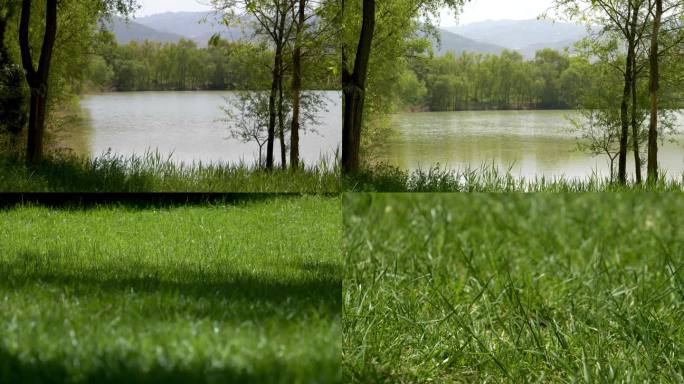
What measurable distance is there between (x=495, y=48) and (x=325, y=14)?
3.42 ft

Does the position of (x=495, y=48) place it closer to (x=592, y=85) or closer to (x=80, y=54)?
(x=592, y=85)

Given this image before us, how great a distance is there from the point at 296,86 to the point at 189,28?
73cm

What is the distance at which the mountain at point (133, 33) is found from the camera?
4461 mm

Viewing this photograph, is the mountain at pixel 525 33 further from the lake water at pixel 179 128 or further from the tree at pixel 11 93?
the tree at pixel 11 93

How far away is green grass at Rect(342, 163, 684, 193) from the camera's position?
4.02 m

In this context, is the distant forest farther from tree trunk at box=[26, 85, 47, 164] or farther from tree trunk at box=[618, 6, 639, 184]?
tree trunk at box=[26, 85, 47, 164]

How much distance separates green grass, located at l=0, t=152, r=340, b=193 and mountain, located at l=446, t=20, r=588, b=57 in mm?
1239

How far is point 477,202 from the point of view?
1.76m

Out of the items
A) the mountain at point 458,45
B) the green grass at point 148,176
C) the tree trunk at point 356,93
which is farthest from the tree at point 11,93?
the mountain at point 458,45

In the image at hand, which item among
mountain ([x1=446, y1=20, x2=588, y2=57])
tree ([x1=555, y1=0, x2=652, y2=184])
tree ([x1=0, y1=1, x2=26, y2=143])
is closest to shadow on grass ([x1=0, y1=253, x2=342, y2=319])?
tree ([x1=0, y1=1, x2=26, y2=143])

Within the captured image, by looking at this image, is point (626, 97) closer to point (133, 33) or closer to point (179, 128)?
point (179, 128)

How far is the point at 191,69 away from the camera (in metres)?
4.54

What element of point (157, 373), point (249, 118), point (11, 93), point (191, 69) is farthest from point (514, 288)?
point (11, 93)

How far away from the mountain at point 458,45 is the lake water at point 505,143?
1.16 feet
